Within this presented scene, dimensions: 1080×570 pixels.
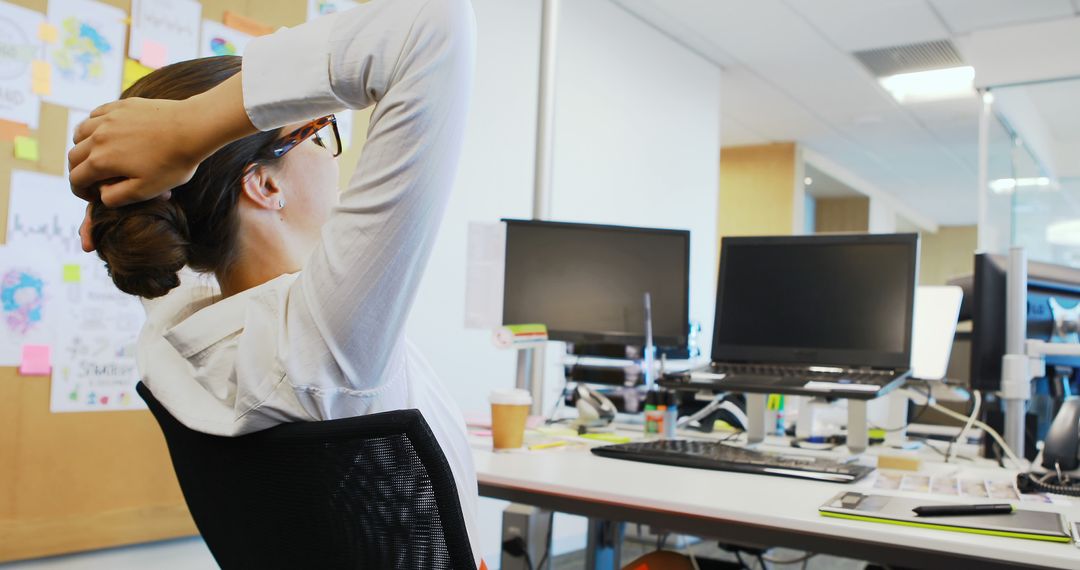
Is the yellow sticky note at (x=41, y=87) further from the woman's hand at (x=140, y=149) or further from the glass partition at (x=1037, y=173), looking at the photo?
the glass partition at (x=1037, y=173)

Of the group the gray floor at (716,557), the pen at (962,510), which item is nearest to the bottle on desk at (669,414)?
the pen at (962,510)

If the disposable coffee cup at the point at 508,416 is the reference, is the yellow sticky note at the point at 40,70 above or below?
above

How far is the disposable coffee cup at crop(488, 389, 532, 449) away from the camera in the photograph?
5.81ft

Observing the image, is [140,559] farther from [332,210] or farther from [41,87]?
[332,210]

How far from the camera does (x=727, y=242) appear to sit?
7.17ft

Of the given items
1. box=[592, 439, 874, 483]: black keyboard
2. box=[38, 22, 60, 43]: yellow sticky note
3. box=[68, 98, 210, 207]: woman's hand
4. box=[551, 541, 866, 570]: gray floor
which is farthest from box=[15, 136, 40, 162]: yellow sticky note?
box=[551, 541, 866, 570]: gray floor

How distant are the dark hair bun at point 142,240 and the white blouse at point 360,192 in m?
0.13

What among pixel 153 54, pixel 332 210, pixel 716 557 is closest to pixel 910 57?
pixel 716 557

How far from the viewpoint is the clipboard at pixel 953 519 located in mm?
1138

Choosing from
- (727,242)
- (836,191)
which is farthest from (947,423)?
(836,191)

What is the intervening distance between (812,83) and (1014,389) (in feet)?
14.2

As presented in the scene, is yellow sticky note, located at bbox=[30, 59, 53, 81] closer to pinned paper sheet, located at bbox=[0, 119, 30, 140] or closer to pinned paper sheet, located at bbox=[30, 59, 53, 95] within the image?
pinned paper sheet, located at bbox=[30, 59, 53, 95]

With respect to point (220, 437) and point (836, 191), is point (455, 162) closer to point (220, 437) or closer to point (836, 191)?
point (220, 437)

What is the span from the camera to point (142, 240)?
730 millimetres
